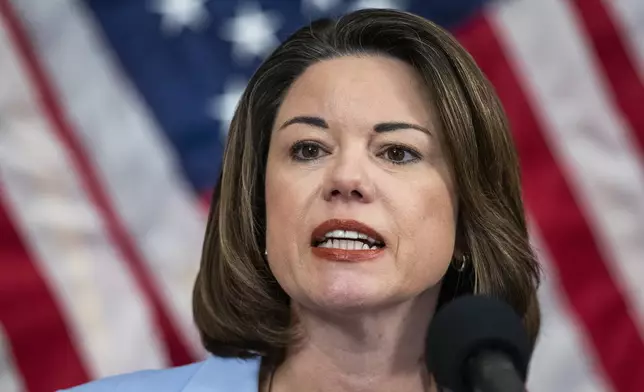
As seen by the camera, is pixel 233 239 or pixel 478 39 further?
pixel 478 39

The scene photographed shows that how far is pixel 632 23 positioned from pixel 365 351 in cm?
90

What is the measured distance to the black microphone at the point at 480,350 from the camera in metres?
0.66

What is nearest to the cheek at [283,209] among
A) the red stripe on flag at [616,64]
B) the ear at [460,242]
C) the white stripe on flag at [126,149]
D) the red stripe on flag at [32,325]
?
the ear at [460,242]

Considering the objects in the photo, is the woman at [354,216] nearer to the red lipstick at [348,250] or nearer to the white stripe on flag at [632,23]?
the red lipstick at [348,250]

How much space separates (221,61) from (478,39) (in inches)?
18.9

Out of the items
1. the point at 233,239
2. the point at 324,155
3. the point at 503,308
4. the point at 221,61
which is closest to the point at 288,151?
the point at 324,155

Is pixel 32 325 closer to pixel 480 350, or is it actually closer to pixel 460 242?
pixel 460 242

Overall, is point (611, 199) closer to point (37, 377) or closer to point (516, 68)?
point (516, 68)

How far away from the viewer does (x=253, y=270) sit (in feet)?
3.96

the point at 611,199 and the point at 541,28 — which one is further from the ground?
the point at 541,28

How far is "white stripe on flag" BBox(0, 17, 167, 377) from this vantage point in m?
1.50

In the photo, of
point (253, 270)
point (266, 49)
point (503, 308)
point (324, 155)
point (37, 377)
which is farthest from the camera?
point (266, 49)

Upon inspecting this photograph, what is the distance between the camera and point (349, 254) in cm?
99

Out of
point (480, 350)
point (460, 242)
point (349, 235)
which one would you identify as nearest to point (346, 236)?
point (349, 235)
